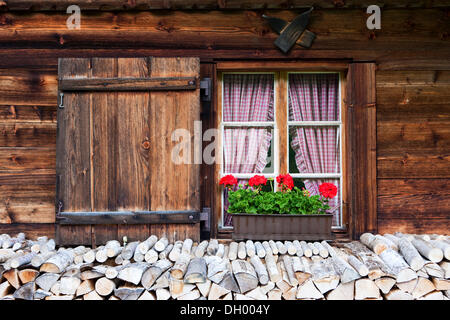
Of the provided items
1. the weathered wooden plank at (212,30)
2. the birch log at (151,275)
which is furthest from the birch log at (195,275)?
the weathered wooden plank at (212,30)

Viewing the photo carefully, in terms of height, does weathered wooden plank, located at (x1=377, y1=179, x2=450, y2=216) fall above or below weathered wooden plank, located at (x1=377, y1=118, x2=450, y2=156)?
below

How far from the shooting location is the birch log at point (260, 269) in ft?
7.74

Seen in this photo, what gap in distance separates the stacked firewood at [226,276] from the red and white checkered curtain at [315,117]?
97 centimetres

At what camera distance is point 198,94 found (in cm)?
296

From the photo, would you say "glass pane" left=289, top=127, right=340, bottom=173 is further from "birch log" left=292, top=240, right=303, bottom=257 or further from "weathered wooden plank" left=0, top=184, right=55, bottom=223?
"weathered wooden plank" left=0, top=184, right=55, bottom=223

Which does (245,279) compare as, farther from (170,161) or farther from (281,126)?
(281,126)

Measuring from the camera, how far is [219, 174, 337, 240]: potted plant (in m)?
2.89

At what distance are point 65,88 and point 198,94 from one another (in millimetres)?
1067

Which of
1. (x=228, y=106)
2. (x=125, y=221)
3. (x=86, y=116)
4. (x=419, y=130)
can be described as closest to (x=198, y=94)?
(x=228, y=106)

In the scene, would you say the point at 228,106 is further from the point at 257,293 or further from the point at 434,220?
the point at 434,220

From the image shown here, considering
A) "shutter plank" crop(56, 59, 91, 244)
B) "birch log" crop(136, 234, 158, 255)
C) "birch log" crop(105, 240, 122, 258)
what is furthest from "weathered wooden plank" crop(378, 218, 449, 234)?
"shutter plank" crop(56, 59, 91, 244)

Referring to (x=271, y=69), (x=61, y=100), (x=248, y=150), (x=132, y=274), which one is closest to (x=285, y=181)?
(x=248, y=150)

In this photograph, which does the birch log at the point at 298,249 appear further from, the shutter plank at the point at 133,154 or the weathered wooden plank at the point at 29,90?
the weathered wooden plank at the point at 29,90

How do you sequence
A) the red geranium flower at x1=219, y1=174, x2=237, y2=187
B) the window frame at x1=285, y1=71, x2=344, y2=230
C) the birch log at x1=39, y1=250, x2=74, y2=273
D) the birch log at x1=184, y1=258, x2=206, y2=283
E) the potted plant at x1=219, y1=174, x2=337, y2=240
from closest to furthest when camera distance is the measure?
1. the birch log at x1=184, y1=258, x2=206, y2=283
2. the birch log at x1=39, y1=250, x2=74, y2=273
3. the potted plant at x1=219, y1=174, x2=337, y2=240
4. the red geranium flower at x1=219, y1=174, x2=237, y2=187
5. the window frame at x1=285, y1=71, x2=344, y2=230
